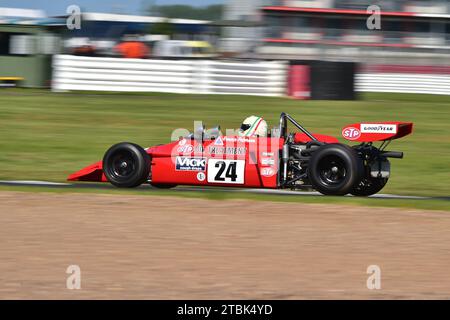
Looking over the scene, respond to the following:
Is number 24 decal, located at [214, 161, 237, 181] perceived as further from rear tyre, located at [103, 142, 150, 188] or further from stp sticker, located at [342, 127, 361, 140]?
stp sticker, located at [342, 127, 361, 140]

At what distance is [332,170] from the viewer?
8672 mm

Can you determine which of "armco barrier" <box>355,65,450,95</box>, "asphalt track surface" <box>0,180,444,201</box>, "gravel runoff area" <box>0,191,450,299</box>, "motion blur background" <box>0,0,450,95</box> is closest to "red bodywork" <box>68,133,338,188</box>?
"asphalt track surface" <box>0,180,444,201</box>

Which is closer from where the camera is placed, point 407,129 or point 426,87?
point 407,129

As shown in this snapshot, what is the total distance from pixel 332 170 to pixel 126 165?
Result: 2225 mm

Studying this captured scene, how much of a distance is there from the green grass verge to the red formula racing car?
127cm

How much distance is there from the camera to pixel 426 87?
1022 inches

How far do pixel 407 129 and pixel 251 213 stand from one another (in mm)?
1877

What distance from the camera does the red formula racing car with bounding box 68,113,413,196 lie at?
859cm

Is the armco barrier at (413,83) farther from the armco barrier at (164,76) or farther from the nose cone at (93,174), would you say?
the nose cone at (93,174)

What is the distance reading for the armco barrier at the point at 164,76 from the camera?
66.4 ft
